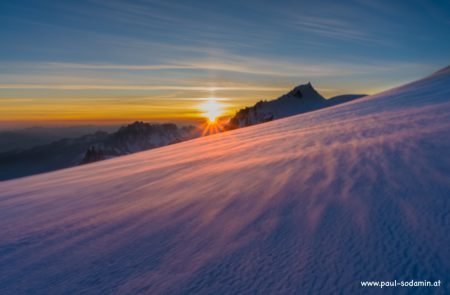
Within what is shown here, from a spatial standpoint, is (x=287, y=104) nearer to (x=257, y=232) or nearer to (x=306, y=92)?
(x=306, y=92)

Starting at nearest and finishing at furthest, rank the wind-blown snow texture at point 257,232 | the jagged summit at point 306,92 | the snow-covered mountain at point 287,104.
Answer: the wind-blown snow texture at point 257,232
the snow-covered mountain at point 287,104
the jagged summit at point 306,92

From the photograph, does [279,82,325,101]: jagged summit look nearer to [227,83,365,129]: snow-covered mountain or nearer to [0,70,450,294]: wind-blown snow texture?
[227,83,365,129]: snow-covered mountain

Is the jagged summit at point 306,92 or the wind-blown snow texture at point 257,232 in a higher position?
the jagged summit at point 306,92

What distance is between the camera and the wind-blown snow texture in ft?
7.09

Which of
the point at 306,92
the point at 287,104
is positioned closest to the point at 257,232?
the point at 287,104

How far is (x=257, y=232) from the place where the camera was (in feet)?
9.54

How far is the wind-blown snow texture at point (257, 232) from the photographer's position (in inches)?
85.0

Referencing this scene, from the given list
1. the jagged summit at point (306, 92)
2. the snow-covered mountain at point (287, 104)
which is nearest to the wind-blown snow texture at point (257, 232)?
the snow-covered mountain at point (287, 104)

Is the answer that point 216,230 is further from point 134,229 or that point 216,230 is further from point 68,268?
point 68,268

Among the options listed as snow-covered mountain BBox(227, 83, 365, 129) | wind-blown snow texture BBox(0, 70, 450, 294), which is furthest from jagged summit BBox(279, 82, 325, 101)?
wind-blown snow texture BBox(0, 70, 450, 294)

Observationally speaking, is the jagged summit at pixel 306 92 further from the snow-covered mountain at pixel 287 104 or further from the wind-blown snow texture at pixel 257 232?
the wind-blown snow texture at pixel 257 232

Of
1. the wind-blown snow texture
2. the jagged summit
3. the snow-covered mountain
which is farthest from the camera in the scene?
the jagged summit

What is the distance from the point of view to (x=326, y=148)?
6.34m

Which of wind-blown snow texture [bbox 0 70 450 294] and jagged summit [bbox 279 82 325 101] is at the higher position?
jagged summit [bbox 279 82 325 101]
